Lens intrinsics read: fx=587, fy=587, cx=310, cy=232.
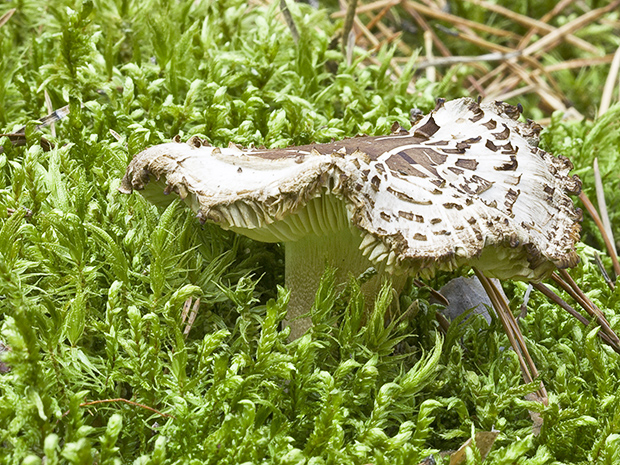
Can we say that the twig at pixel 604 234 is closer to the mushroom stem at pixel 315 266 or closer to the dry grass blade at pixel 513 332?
the dry grass blade at pixel 513 332

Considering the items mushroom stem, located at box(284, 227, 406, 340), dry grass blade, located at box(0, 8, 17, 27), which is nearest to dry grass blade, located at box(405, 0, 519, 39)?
dry grass blade, located at box(0, 8, 17, 27)

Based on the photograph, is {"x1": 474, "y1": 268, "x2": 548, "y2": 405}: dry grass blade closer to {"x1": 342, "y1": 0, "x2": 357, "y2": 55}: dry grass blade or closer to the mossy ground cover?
the mossy ground cover

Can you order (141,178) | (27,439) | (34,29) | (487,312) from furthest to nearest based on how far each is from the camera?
(34,29)
(487,312)
(141,178)
(27,439)

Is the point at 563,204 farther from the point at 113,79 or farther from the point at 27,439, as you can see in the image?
the point at 113,79

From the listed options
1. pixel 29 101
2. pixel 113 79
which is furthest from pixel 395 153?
pixel 29 101

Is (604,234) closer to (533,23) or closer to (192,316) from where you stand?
(192,316)
